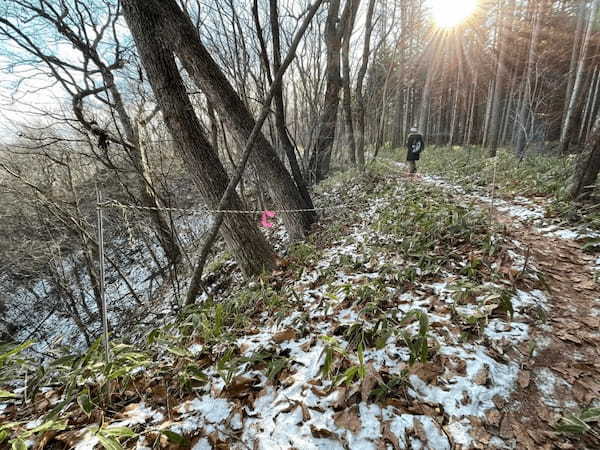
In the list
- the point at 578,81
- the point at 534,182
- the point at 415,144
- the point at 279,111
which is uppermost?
the point at 578,81

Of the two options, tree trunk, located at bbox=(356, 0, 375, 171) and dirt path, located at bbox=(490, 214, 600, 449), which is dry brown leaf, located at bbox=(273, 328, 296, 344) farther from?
tree trunk, located at bbox=(356, 0, 375, 171)

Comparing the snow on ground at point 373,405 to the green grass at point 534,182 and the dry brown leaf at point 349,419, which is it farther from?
the green grass at point 534,182

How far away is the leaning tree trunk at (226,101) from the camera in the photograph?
344 centimetres

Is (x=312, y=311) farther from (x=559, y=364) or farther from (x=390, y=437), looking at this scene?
(x=559, y=364)

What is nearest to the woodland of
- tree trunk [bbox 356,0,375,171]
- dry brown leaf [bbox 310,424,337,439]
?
dry brown leaf [bbox 310,424,337,439]

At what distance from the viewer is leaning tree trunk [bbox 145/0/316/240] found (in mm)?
3439

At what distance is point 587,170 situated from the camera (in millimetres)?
3764

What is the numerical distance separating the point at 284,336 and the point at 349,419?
3.21 feet

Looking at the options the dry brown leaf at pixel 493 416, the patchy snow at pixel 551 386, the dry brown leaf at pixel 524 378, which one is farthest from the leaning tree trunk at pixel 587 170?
the dry brown leaf at pixel 493 416

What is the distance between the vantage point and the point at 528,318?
2.14 metres

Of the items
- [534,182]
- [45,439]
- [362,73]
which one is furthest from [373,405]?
[362,73]

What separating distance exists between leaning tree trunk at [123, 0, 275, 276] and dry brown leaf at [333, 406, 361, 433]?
2680 mm

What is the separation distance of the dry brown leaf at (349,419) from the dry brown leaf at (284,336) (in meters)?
0.87

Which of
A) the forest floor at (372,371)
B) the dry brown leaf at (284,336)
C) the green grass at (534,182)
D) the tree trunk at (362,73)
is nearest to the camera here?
the forest floor at (372,371)
